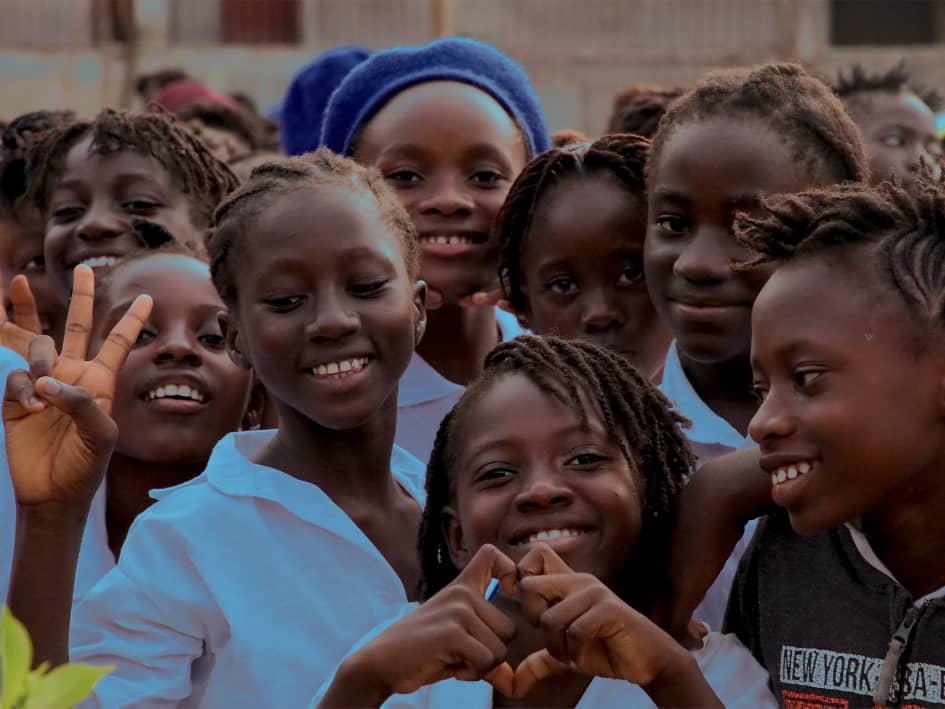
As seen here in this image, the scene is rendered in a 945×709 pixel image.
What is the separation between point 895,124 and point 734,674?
3.54 meters

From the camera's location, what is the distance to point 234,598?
2.84m

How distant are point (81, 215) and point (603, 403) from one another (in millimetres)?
1688

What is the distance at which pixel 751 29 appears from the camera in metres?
14.0

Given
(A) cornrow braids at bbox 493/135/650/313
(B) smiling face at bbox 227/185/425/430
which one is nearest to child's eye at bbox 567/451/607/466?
(B) smiling face at bbox 227/185/425/430

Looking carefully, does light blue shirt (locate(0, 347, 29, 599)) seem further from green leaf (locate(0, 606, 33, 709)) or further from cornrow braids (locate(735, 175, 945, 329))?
green leaf (locate(0, 606, 33, 709))

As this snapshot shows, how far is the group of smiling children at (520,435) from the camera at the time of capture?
8.10ft

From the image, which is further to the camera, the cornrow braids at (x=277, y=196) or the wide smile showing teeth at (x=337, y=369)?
the cornrow braids at (x=277, y=196)

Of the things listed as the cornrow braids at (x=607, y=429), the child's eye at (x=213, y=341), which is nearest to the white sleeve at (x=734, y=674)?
the cornrow braids at (x=607, y=429)

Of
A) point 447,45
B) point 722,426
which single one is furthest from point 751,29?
point 722,426

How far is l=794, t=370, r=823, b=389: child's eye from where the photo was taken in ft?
8.14

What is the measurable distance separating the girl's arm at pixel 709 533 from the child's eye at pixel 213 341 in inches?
47.9

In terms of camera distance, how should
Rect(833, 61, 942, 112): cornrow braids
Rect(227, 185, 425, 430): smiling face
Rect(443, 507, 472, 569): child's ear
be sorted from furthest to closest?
Rect(833, 61, 942, 112): cornrow braids
Rect(227, 185, 425, 430): smiling face
Rect(443, 507, 472, 569): child's ear

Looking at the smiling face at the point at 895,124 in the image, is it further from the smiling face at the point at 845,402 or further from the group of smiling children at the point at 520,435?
the smiling face at the point at 845,402

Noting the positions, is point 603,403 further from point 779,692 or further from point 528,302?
point 528,302
